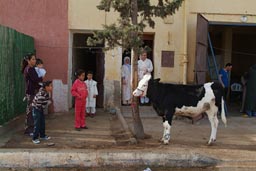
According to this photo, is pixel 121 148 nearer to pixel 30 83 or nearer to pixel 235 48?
pixel 30 83

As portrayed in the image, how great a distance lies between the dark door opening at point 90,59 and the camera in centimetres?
1263

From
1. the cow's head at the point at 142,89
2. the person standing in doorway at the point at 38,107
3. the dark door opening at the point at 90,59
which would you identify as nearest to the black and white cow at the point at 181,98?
the cow's head at the point at 142,89

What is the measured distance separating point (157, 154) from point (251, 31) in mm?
11458

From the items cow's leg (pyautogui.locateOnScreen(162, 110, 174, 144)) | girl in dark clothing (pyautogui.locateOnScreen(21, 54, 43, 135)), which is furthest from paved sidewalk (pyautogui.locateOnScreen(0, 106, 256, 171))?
girl in dark clothing (pyautogui.locateOnScreen(21, 54, 43, 135))

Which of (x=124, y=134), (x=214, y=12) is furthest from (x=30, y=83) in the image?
(x=214, y=12)

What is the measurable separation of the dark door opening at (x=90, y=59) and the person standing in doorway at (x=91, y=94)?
143cm

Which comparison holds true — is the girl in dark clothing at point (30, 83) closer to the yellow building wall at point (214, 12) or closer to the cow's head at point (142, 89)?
the cow's head at point (142, 89)

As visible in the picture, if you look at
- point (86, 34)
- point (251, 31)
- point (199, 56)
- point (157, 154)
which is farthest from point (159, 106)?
point (251, 31)

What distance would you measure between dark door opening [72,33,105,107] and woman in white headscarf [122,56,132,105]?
0.74 meters

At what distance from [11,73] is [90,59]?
5.10m

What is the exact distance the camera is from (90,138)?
328 inches

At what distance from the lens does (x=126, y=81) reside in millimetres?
12234

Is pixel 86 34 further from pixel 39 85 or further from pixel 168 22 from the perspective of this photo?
pixel 39 85

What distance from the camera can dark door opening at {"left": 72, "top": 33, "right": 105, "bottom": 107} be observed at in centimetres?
1263
